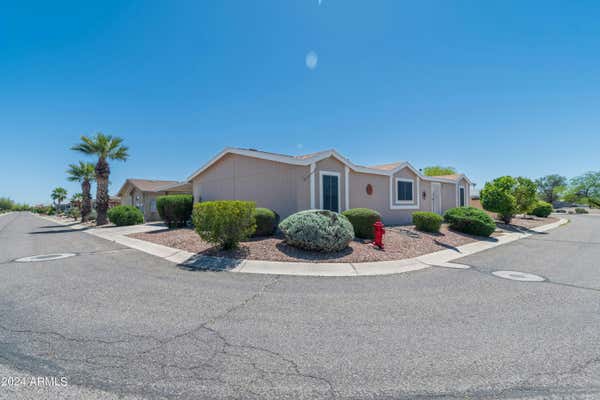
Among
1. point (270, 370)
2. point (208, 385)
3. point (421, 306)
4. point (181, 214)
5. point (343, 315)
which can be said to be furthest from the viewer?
point (181, 214)

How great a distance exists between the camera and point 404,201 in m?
15.6

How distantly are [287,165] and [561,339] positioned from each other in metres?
9.66

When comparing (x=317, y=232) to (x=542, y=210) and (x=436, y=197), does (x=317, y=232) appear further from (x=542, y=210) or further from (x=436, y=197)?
(x=542, y=210)

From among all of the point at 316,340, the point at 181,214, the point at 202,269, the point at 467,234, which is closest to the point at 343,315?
the point at 316,340

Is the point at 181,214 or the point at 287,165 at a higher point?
the point at 287,165

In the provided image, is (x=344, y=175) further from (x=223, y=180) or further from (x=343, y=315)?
(x=343, y=315)

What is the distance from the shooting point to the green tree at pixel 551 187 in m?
56.7

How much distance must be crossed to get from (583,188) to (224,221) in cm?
8772

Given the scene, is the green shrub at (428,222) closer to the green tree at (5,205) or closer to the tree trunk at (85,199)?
the tree trunk at (85,199)

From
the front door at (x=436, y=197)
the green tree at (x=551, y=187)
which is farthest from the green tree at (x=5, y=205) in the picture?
Answer: the green tree at (x=551, y=187)

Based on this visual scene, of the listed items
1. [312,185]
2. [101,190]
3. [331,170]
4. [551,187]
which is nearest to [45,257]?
[312,185]

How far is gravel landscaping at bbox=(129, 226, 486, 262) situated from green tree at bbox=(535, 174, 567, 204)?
223ft

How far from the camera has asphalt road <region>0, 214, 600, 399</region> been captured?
2.38m

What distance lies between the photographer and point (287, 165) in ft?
37.2
